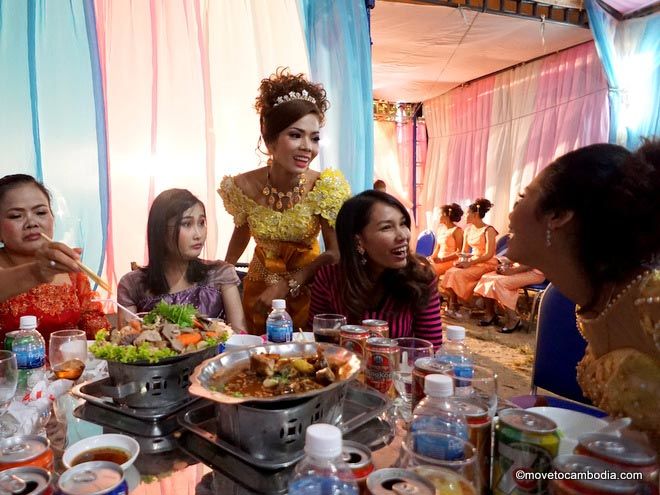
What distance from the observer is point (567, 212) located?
1.05 m

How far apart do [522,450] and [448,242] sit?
6.01 m

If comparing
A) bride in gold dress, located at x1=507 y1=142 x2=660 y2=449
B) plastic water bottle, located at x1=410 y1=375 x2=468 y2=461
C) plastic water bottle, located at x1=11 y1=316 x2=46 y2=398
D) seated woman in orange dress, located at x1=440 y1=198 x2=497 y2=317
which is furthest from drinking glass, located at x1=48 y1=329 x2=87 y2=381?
seated woman in orange dress, located at x1=440 y1=198 x2=497 y2=317

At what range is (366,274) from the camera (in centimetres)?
205

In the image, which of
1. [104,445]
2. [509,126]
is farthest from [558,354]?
[509,126]

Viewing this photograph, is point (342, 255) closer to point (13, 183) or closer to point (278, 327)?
point (278, 327)

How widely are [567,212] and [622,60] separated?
5.11m

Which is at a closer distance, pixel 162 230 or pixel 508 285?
pixel 162 230

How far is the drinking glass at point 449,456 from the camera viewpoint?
725mm

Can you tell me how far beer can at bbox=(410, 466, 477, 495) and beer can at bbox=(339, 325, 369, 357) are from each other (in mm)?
602

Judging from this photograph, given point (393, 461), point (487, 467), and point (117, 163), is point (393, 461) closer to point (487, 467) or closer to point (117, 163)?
point (487, 467)

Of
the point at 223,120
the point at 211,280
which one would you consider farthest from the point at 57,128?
the point at 211,280

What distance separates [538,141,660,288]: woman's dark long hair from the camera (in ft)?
3.15

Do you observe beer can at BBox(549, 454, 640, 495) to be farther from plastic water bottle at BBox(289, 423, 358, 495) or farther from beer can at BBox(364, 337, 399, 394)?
beer can at BBox(364, 337, 399, 394)

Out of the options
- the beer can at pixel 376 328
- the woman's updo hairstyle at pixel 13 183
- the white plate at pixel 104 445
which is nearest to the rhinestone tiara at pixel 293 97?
the woman's updo hairstyle at pixel 13 183
